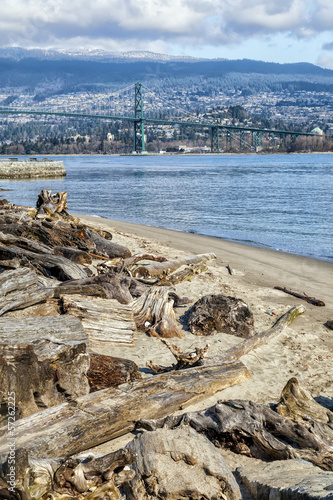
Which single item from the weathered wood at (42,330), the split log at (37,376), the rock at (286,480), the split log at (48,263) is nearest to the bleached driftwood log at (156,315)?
the split log at (48,263)

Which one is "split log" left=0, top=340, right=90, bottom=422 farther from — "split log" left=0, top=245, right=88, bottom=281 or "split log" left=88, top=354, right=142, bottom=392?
"split log" left=0, top=245, right=88, bottom=281

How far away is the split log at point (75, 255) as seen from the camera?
639cm

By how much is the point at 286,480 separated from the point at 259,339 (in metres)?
2.38

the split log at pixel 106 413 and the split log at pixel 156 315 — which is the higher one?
the split log at pixel 106 413

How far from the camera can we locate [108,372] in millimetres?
3195

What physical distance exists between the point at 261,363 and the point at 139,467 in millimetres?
2107

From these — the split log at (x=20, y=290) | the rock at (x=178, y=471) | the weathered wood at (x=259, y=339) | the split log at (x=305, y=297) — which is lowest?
the split log at (x=305, y=297)

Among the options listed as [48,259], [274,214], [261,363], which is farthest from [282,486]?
[274,214]

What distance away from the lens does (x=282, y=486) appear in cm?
208

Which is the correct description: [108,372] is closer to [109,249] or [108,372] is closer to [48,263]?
[48,263]

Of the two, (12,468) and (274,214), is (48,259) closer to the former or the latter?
(12,468)

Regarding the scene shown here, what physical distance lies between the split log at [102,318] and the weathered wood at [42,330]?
2.29 ft

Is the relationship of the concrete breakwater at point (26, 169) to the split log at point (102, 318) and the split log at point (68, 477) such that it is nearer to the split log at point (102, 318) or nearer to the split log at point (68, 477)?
the split log at point (102, 318)

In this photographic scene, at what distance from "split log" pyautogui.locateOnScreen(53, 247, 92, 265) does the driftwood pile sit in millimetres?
1784
